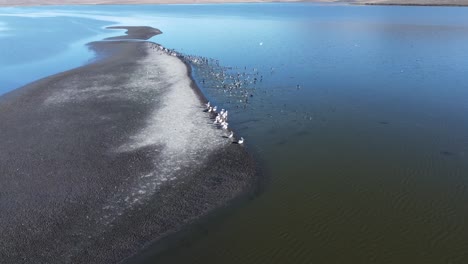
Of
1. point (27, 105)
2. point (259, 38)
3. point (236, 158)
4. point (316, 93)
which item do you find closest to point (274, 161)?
point (236, 158)

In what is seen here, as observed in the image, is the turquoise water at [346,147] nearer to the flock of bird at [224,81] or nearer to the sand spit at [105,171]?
the flock of bird at [224,81]

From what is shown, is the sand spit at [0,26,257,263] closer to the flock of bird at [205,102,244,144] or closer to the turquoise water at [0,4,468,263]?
the flock of bird at [205,102,244,144]

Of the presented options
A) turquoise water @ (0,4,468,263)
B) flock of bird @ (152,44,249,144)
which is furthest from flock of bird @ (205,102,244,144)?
turquoise water @ (0,4,468,263)

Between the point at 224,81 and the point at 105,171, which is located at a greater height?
the point at 224,81

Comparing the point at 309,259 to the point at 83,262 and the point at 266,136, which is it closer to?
the point at 83,262

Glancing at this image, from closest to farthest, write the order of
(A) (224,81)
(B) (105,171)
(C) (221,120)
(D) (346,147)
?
1. (B) (105,171)
2. (D) (346,147)
3. (C) (221,120)
4. (A) (224,81)

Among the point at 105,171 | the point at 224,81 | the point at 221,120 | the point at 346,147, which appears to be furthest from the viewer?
the point at 224,81

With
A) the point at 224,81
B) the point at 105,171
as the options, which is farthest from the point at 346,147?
the point at 224,81

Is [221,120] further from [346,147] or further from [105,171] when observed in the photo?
[105,171]
